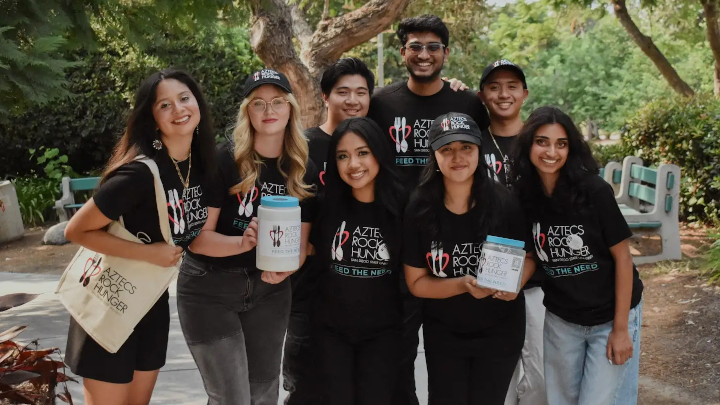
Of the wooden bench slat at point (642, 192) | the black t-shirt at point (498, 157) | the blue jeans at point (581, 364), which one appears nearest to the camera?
the blue jeans at point (581, 364)

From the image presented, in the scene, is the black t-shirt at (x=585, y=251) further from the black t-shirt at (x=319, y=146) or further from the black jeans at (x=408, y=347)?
the black t-shirt at (x=319, y=146)

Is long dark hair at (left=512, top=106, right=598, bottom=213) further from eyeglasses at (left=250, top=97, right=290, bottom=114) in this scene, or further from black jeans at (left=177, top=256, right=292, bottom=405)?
black jeans at (left=177, top=256, right=292, bottom=405)

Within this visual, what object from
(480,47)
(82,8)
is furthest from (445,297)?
(480,47)

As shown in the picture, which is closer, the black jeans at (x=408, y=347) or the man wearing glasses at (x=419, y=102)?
the black jeans at (x=408, y=347)

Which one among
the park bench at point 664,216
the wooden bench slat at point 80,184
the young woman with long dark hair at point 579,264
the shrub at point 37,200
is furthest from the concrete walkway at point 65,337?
the park bench at point 664,216

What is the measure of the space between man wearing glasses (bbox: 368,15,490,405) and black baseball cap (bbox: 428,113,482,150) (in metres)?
0.68

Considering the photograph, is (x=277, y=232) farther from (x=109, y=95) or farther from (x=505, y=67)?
(x=109, y=95)

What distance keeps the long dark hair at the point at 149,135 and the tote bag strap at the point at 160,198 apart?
2.8 inches

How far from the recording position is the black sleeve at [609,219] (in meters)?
2.86

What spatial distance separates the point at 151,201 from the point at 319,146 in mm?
1152

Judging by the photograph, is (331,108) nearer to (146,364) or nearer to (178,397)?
(146,364)

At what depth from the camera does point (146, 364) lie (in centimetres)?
285

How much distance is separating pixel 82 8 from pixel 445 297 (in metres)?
2.43

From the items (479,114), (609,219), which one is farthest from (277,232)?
(479,114)
